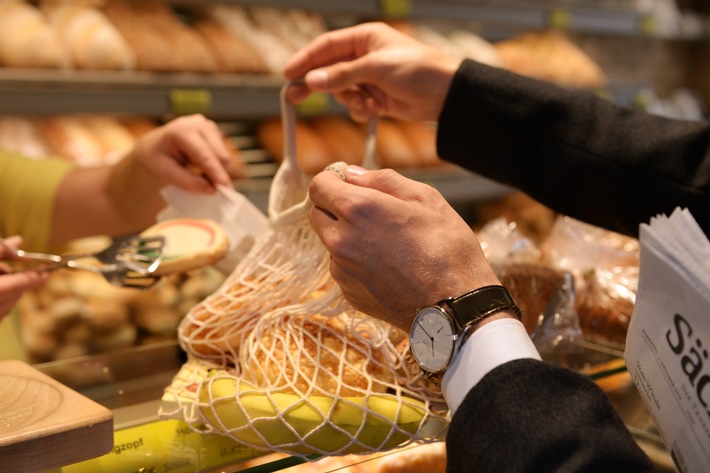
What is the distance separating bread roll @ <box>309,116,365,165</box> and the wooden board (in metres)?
2.13

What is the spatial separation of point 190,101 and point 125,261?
1473 millimetres

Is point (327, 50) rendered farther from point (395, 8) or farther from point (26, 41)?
point (395, 8)

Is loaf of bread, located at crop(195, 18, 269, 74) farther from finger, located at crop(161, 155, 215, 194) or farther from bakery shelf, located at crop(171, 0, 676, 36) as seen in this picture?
finger, located at crop(161, 155, 215, 194)

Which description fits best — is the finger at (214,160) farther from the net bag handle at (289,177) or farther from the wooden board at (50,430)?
the wooden board at (50,430)

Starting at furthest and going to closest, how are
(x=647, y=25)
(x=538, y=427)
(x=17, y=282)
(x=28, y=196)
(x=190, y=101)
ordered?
(x=647, y=25), (x=190, y=101), (x=28, y=196), (x=17, y=282), (x=538, y=427)

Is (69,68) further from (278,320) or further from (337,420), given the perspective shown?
(337,420)

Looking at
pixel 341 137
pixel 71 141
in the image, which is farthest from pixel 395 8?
pixel 71 141

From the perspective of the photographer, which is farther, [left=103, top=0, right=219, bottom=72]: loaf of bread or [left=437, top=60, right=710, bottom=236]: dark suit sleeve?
[left=103, top=0, right=219, bottom=72]: loaf of bread

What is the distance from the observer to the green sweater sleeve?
165cm

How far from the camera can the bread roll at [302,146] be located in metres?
2.78

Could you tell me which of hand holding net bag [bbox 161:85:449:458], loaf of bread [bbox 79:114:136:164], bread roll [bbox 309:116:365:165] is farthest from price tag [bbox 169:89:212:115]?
hand holding net bag [bbox 161:85:449:458]

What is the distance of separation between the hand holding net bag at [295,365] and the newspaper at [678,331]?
0.22 metres

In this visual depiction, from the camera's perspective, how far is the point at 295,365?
0.76m

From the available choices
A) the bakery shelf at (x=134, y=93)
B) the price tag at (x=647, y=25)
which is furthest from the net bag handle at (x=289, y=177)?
the price tag at (x=647, y=25)
